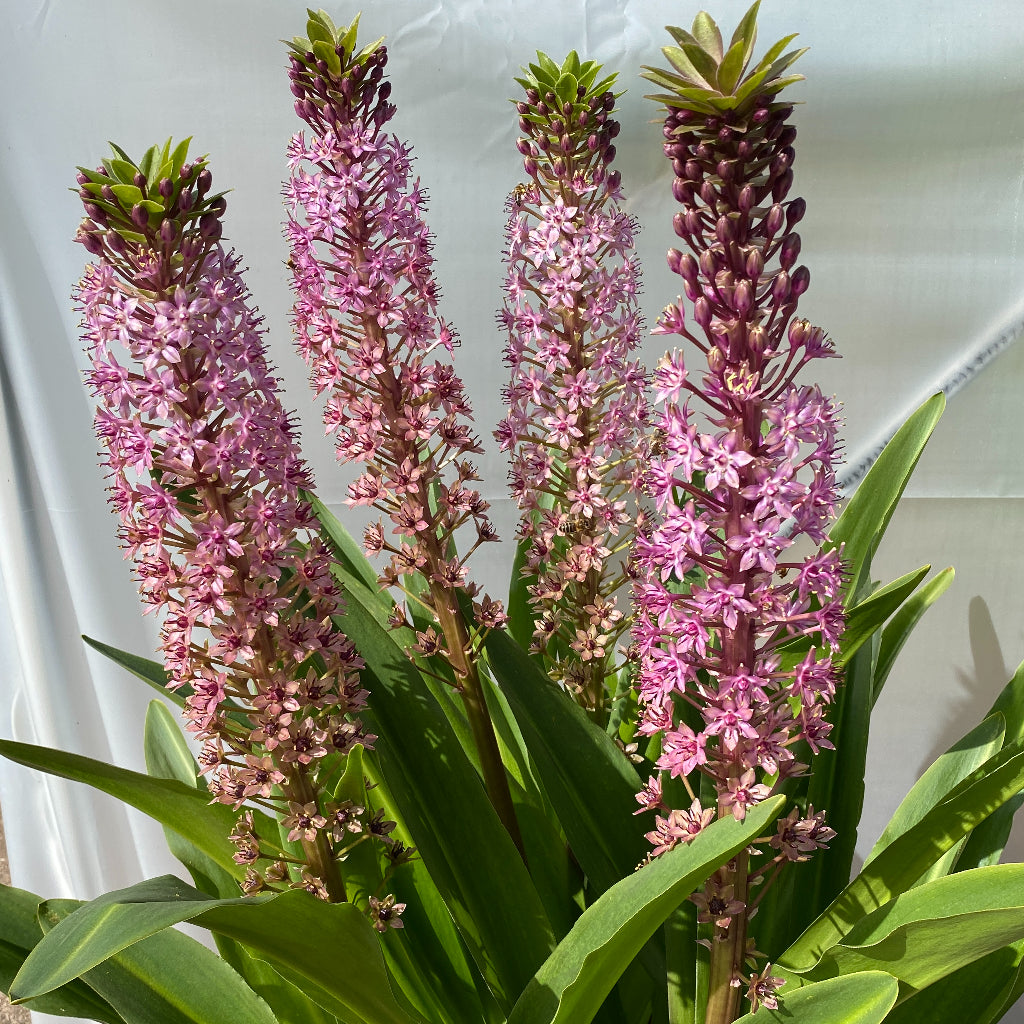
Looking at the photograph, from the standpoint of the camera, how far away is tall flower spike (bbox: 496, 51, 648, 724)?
846 millimetres

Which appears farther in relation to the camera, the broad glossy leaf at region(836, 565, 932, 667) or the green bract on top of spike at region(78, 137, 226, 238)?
the broad glossy leaf at region(836, 565, 932, 667)

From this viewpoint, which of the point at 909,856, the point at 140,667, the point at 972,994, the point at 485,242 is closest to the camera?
the point at 909,856

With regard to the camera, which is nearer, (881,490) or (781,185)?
(781,185)

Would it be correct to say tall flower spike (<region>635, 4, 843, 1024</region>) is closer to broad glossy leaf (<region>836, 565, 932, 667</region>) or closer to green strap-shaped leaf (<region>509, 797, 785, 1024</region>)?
green strap-shaped leaf (<region>509, 797, 785, 1024</region>)

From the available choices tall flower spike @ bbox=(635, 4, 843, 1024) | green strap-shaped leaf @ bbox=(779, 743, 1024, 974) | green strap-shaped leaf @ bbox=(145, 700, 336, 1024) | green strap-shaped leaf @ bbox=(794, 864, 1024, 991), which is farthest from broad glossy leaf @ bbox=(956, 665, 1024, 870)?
green strap-shaped leaf @ bbox=(145, 700, 336, 1024)

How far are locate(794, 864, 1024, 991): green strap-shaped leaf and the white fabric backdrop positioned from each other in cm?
94

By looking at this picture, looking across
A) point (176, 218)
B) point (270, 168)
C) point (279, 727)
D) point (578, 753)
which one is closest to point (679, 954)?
point (578, 753)

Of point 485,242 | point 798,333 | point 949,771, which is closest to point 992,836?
point 949,771

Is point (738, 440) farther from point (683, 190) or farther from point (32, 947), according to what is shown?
point (32, 947)

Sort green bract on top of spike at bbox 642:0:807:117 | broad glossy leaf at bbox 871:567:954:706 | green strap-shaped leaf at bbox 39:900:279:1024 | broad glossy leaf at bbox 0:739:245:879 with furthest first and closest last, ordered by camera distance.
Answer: broad glossy leaf at bbox 871:567:954:706 < green strap-shaped leaf at bbox 39:900:279:1024 < broad glossy leaf at bbox 0:739:245:879 < green bract on top of spike at bbox 642:0:807:117

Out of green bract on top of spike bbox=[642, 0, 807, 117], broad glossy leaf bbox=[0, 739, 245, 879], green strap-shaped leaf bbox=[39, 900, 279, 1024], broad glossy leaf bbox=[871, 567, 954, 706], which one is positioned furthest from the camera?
broad glossy leaf bbox=[871, 567, 954, 706]

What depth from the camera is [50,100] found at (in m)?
1.29

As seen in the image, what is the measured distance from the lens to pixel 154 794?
73 centimetres

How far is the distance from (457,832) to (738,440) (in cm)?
47
